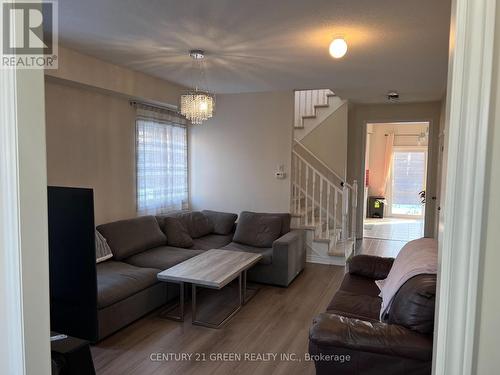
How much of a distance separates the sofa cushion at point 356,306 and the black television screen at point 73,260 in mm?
1793

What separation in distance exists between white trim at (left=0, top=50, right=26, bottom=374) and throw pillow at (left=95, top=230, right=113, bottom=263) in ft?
8.95

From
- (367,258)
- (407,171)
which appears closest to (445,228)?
(367,258)

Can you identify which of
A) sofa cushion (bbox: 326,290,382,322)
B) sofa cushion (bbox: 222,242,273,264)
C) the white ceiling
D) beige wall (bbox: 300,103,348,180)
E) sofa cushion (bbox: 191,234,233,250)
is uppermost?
the white ceiling

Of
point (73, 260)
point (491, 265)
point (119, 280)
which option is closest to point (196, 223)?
point (119, 280)

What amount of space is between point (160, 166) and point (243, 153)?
127 cm

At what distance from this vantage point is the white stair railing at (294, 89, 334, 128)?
6.17 meters

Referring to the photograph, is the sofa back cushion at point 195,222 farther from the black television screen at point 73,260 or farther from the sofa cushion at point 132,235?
the black television screen at point 73,260

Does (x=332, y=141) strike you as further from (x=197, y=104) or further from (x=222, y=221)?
→ (x=197, y=104)

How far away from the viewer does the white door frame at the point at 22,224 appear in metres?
0.98

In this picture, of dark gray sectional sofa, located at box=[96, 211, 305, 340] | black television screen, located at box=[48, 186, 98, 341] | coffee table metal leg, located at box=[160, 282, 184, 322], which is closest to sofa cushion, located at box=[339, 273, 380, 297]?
dark gray sectional sofa, located at box=[96, 211, 305, 340]

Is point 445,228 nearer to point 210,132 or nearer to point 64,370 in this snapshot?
point 64,370

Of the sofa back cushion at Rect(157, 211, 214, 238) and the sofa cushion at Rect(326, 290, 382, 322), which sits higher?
the sofa back cushion at Rect(157, 211, 214, 238)

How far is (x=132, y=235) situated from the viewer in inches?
161

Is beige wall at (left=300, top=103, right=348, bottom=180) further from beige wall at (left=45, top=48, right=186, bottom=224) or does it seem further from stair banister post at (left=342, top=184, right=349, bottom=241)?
beige wall at (left=45, top=48, right=186, bottom=224)
